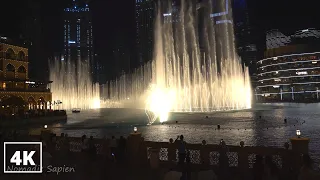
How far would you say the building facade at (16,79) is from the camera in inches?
2640

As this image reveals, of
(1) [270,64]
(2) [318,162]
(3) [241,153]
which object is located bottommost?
(2) [318,162]

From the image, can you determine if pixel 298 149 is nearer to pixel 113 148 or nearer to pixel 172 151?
pixel 172 151

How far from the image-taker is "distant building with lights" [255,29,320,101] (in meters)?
138

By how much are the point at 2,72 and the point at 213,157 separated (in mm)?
65514

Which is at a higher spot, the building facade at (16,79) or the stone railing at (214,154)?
the building facade at (16,79)

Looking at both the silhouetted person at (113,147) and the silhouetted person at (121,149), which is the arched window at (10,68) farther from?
the silhouetted person at (121,149)

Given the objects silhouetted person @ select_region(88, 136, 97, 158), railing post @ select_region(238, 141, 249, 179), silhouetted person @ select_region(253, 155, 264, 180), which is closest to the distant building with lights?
railing post @ select_region(238, 141, 249, 179)

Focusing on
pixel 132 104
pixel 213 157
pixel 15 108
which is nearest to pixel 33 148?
pixel 213 157

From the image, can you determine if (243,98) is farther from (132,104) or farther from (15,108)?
(132,104)

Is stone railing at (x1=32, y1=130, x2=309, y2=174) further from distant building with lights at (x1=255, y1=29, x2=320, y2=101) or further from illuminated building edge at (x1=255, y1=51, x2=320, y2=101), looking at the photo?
illuminated building edge at (x1=255, y1=51, x2=320, y2=101)

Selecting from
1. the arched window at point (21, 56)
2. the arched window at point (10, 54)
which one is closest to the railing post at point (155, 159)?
the arched window at point (10, 54)

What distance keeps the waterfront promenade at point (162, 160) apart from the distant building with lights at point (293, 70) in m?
131

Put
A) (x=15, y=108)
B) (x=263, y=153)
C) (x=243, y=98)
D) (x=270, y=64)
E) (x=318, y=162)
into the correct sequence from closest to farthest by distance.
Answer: (x=263, y=153) → (x=318, y=162) → (x=15, y=108) → (x=243, y=98) → (x=270, y=64)

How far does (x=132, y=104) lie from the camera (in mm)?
152125
